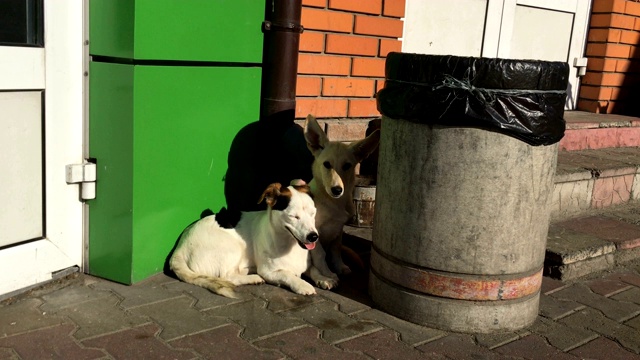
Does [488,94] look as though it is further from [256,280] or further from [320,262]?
[256,280]

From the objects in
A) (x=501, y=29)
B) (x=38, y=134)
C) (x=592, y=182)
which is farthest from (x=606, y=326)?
(x=501, y=29)

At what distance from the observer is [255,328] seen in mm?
3387

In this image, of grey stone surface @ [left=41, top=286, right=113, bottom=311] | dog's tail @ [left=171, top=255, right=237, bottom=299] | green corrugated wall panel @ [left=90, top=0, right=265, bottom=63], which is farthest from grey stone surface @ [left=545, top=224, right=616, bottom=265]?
grey stone surface @ [left=41, top=286, right=113, bottom=311]

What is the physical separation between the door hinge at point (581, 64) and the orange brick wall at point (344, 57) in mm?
3130

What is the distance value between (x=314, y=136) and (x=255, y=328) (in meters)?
1.38

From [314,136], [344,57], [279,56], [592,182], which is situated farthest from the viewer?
[592,182]

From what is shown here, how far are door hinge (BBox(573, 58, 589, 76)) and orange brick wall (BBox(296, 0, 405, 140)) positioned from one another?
3.13 m

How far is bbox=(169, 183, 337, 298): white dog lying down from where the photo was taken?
380 centimetres

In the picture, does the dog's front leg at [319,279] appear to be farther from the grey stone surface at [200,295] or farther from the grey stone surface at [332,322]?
the grey stone surface at [200,295]

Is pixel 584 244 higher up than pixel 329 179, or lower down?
lower down

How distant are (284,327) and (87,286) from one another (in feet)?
4.07

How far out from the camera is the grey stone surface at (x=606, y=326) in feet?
11.7

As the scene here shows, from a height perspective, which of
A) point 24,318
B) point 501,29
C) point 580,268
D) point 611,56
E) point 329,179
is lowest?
point 24,318

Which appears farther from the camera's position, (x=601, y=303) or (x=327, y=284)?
(x=601, y=303)
